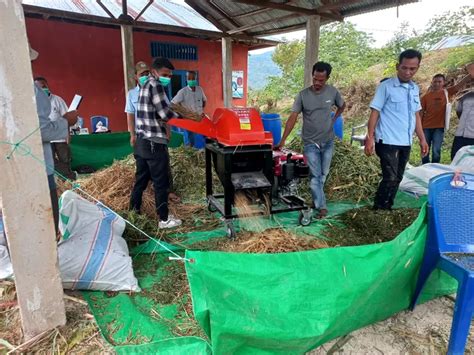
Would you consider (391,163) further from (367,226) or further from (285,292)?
(285,292)

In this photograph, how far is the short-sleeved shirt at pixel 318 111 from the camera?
354cm

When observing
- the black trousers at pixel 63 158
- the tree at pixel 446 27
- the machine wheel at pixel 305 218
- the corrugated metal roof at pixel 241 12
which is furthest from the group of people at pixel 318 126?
the tree at pixel 446 27

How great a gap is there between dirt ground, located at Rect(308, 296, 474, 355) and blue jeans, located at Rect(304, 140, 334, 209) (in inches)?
67.1

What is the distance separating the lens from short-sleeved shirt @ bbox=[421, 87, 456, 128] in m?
5.05

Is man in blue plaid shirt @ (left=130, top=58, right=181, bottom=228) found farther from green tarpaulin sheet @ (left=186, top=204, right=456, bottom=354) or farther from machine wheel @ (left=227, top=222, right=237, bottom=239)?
green tarpaulin sheet @ (left=186, top=204, right=456, bottom=354)

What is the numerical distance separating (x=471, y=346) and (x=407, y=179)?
→ 2.93m

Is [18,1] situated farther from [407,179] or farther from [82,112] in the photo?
[82,112]

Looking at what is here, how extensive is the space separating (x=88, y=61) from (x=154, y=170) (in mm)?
5692

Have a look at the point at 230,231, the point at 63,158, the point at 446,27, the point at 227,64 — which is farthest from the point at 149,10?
the point at 446,27

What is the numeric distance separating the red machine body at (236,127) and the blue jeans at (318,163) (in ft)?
2.38

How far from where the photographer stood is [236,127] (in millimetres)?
2928

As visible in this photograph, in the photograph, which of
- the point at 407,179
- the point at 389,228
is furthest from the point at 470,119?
the point at 389,228

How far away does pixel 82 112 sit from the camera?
777 centimetres

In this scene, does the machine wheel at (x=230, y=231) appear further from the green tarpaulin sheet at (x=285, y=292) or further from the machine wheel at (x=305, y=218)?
the green tarpaulin sheet at (x=285, y=292)
